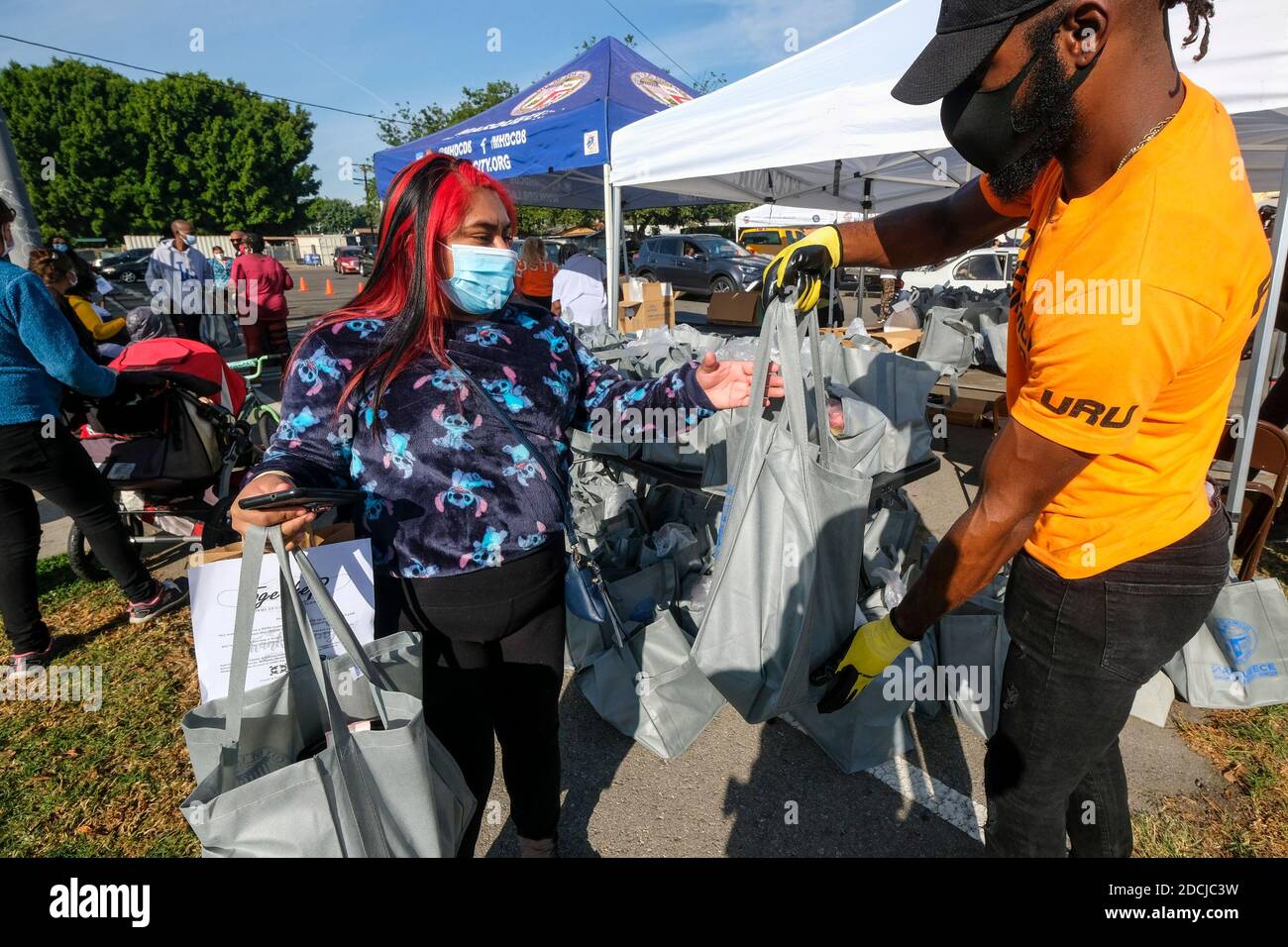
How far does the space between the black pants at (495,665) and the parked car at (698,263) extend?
53.0 ft

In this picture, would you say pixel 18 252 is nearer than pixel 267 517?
No

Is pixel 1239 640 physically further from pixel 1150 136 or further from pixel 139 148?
pixel 139 148

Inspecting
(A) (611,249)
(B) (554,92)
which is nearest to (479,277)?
(A) (611,249)

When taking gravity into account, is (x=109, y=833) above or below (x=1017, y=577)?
below

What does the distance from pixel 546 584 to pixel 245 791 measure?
2.45ft

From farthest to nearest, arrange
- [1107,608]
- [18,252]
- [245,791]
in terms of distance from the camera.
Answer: [18,252] → [1107,608] → [245,791]

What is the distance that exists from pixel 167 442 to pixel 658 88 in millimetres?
6009

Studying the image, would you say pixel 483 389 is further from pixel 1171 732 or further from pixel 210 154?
pixel 210 154

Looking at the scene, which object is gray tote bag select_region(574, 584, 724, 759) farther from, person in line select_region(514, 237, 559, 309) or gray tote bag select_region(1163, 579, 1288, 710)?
person in line select_region(514, 237, 559, 309)

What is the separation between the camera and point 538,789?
1765 millimetres

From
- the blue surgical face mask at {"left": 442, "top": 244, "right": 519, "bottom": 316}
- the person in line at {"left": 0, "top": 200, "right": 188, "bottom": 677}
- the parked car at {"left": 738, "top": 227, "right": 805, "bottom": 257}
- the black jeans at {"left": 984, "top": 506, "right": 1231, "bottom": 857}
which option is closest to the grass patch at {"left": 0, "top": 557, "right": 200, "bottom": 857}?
the person in line at {"left": 0, "top": 200, "right": 188, "bottom": 677}
